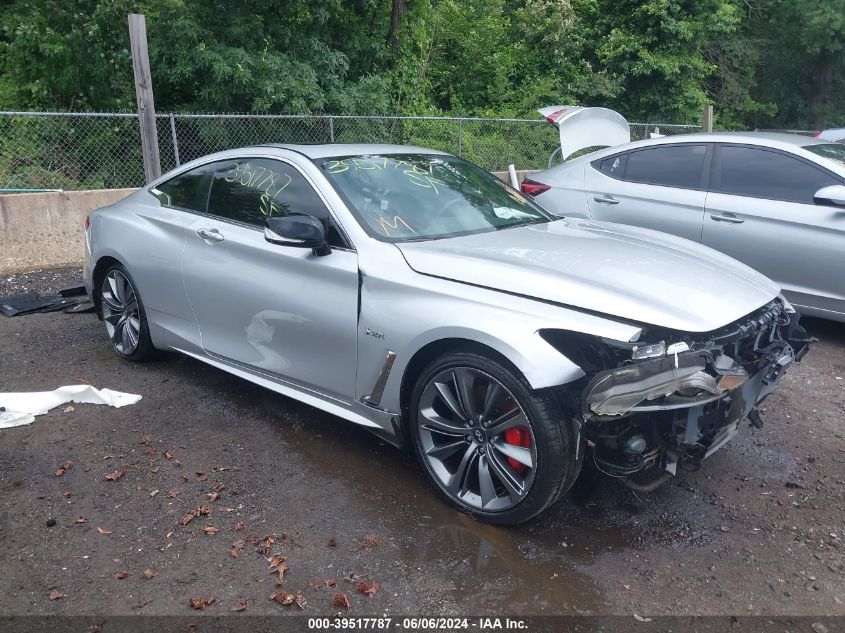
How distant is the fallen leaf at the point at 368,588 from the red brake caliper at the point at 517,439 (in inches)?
30.3

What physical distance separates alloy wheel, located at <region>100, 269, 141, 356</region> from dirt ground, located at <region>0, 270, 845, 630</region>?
76cm

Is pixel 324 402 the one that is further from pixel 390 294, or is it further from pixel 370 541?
pixel 370 541

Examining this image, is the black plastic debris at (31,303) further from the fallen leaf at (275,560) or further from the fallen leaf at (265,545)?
the fallen leaf at (275,560)

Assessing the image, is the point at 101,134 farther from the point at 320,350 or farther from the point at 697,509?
the point at 697,509

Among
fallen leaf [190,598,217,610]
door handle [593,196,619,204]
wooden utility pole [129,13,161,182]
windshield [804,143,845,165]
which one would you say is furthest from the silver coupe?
wooden utility pole [129,13,161,182]

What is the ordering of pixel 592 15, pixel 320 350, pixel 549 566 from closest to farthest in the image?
pixel 549 566 < pixel 320 350 < pixel 592 15

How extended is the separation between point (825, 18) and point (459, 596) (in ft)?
74.3

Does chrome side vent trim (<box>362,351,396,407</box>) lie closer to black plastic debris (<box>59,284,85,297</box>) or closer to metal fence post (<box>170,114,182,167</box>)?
black plastic debris (<box>59,284,85,297</box>)

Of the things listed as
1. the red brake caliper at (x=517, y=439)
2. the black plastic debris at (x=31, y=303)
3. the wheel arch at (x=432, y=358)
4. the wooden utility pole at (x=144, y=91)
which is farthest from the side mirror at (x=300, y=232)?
the wooden utility pole at (x=144, y=91)

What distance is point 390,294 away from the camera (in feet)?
11.9

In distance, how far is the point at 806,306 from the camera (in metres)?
5.72

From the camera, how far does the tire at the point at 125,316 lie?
5.24 metres

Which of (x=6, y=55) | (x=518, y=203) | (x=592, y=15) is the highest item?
(x=592, y=15)

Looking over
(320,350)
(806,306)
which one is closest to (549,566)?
(320,350)
